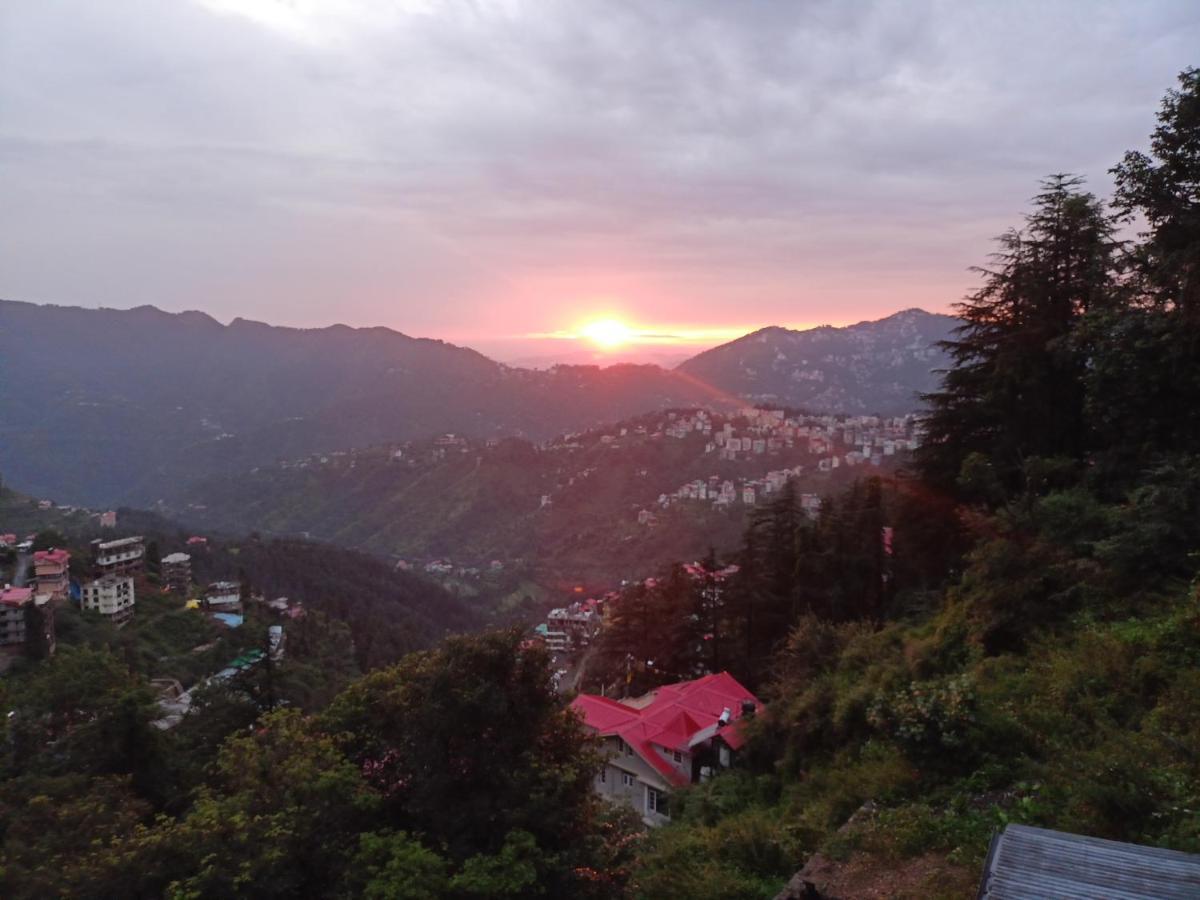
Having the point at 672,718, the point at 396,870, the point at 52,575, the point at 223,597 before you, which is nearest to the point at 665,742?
the point at 672,718

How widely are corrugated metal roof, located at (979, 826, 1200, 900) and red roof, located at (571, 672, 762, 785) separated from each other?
10.6 metres

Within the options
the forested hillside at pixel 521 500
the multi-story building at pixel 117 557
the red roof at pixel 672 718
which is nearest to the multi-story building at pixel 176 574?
the multi-story building at pixel 117 557

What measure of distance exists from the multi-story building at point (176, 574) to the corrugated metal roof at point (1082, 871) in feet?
188

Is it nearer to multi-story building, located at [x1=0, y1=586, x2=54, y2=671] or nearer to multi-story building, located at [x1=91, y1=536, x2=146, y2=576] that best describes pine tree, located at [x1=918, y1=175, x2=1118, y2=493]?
multi-story building, located at [x1=0, y1=586, x2=54, y2=671]

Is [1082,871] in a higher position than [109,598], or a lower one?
higher

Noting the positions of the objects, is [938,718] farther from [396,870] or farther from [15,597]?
[15,597]

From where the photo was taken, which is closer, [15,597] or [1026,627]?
[1026,627]

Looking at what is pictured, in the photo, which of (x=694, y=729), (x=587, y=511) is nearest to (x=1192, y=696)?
(x=694, y=729)

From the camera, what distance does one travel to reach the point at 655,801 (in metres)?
14.6

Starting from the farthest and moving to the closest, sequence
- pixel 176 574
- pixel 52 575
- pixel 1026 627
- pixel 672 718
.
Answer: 1. pixel 176 574
2. pixel 52 575
3. pixel 672 718
4. pixel 1026 627

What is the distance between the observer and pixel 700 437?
11112cm

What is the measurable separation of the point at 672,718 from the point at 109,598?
3888 cm

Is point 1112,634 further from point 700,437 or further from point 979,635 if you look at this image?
point 700,437

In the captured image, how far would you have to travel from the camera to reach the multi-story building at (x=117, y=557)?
45312 mm
